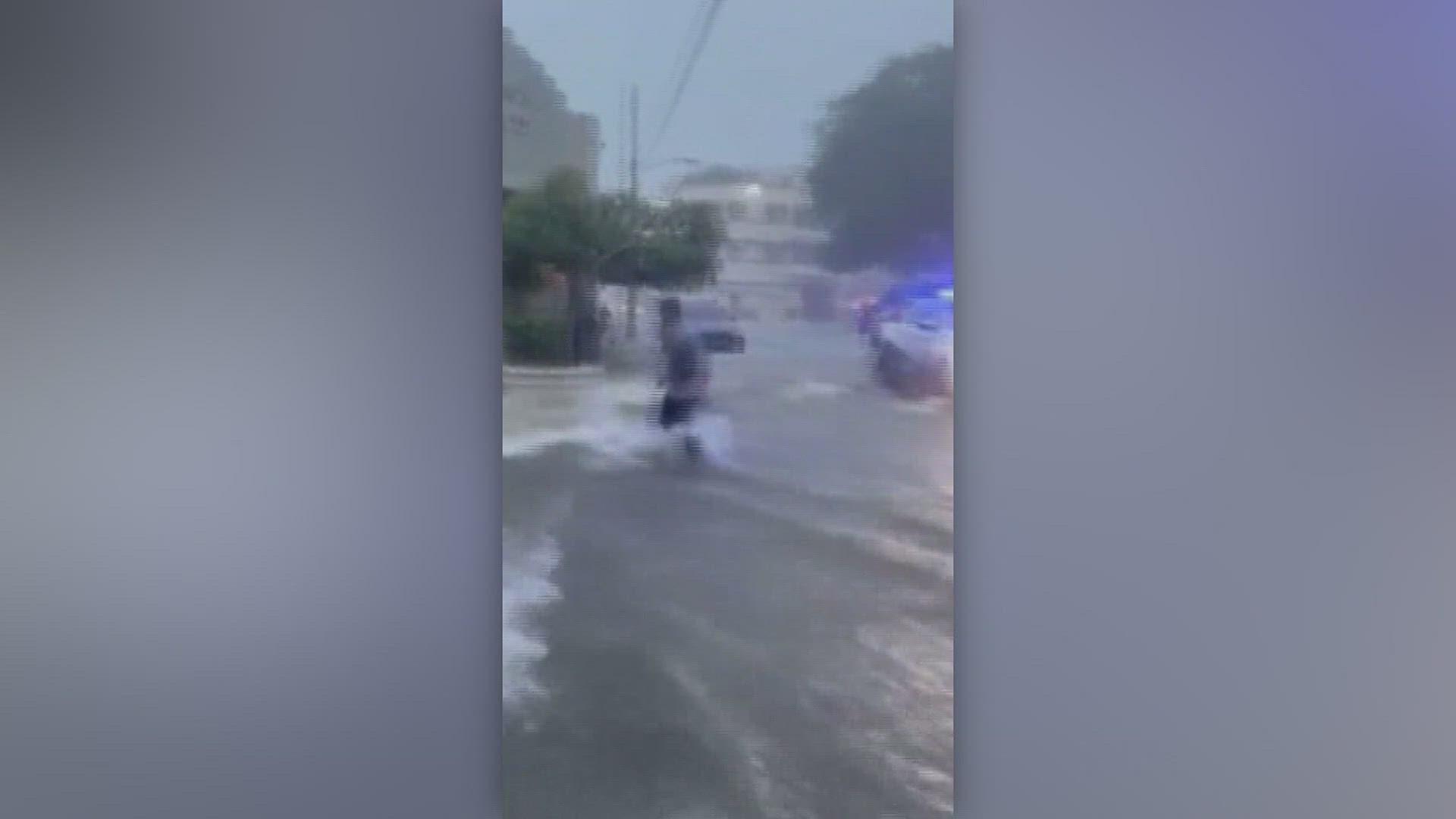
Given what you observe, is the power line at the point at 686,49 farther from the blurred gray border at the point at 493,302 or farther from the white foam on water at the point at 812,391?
the white foam on water at the point at 812,391

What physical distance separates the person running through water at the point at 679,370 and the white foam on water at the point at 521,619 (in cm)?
27

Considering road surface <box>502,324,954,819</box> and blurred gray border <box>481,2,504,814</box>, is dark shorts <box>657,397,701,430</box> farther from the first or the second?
blurred gray border <box>481,2,504,814</box>

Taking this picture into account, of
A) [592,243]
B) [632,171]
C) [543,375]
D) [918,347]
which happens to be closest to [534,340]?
[543,375]

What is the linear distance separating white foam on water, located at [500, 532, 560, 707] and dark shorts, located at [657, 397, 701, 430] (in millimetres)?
252

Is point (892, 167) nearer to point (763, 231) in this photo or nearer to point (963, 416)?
point (763, 231)

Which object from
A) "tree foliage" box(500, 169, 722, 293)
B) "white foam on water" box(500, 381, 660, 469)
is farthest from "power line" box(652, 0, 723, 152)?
"white foam on water" box(500, 381, 660, 469)

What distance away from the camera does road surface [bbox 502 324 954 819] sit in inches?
66.2

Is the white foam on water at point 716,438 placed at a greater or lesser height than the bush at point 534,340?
lesser

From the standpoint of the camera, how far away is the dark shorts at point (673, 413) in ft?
5.58

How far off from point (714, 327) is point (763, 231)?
0.15 m

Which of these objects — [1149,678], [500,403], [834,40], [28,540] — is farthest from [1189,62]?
[28,540]

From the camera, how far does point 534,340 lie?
5.52ft

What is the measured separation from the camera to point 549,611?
1.68 meters

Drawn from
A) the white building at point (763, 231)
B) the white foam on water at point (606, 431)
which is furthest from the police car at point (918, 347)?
the white foam on water at point (606, 431)
